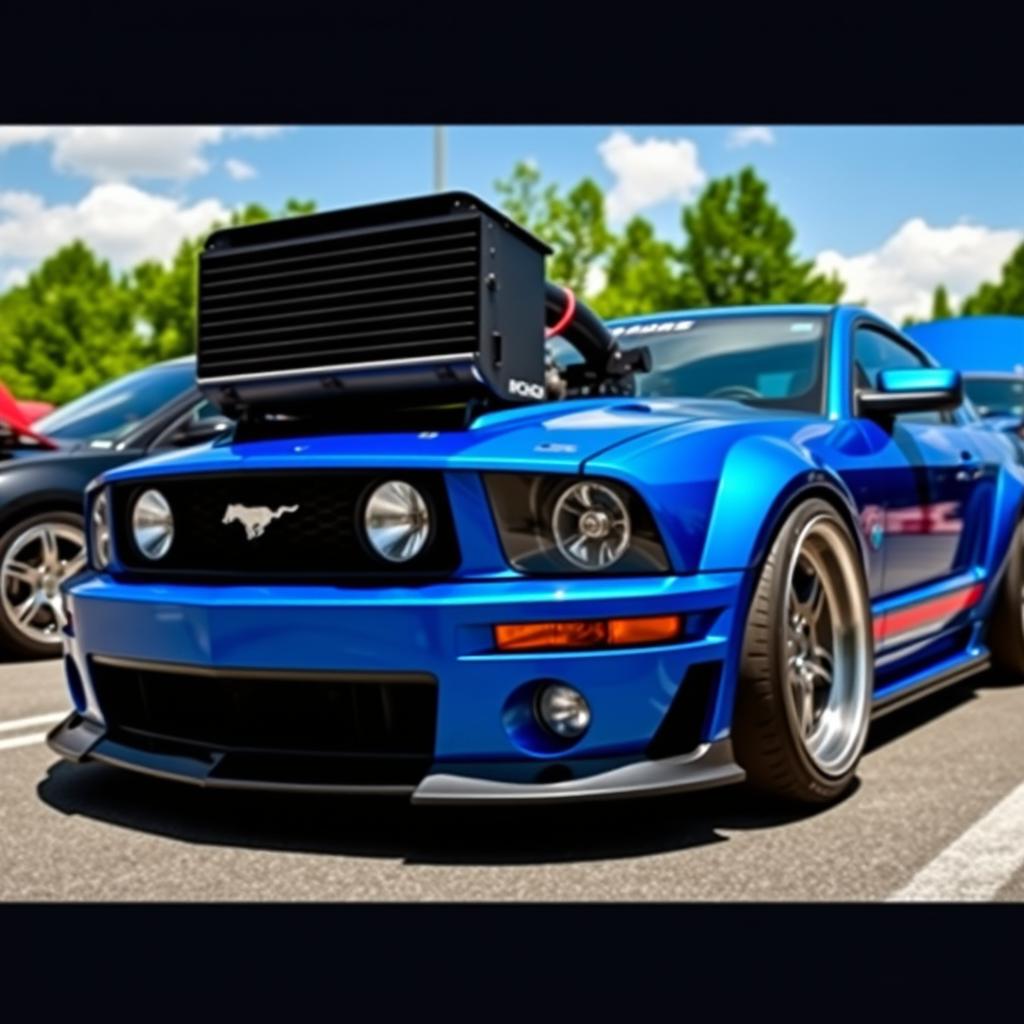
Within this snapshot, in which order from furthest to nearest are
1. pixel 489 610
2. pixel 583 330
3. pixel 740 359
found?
pixel 740 359, pixel 583 330, pixel 489 610

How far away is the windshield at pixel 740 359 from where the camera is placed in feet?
13.6

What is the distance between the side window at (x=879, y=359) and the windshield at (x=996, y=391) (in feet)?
21.8

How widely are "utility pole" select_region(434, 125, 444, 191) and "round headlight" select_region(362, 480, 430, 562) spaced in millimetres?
16358

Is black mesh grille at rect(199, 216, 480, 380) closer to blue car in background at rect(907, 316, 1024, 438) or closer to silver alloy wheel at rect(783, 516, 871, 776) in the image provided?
silver alloy wheel at rect(783, 516, 871, 776)

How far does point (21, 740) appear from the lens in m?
4.25

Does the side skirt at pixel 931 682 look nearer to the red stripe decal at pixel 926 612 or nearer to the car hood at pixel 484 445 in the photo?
the red stripe decal at pixel 926 612

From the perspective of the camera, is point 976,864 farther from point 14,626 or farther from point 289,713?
point 14,626

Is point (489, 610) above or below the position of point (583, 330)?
below

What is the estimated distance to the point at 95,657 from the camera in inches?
129

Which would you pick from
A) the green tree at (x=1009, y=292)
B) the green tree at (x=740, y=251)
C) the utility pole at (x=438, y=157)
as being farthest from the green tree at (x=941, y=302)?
the utility pole at (x=438, y=157)

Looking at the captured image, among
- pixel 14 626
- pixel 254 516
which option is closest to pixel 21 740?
pixel 254 516

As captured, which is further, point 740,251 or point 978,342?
point 740,251

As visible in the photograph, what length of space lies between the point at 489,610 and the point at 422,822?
68cm

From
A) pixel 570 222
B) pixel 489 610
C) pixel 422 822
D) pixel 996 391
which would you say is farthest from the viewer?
pixel 570 222
